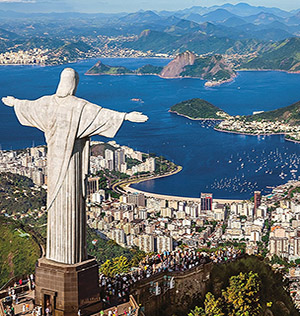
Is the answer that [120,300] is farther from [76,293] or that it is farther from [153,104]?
[153,104]

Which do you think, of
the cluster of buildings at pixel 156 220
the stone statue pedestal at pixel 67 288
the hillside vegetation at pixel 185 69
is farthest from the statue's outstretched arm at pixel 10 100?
the hillside vegetation at pixel 185 69

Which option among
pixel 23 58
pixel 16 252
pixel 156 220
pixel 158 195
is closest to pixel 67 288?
pixel 16 252

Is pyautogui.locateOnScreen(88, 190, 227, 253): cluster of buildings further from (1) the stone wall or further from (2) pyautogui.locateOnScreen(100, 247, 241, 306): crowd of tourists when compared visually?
(1) the stone wall

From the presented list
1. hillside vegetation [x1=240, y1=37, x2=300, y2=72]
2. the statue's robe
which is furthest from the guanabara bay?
hillside vegetation [x1=240, y1=37, x2=300, y2=72]

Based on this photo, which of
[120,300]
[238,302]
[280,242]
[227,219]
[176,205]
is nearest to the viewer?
[120,300]

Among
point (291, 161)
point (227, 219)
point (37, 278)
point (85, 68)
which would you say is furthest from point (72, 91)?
point (85, 68)
